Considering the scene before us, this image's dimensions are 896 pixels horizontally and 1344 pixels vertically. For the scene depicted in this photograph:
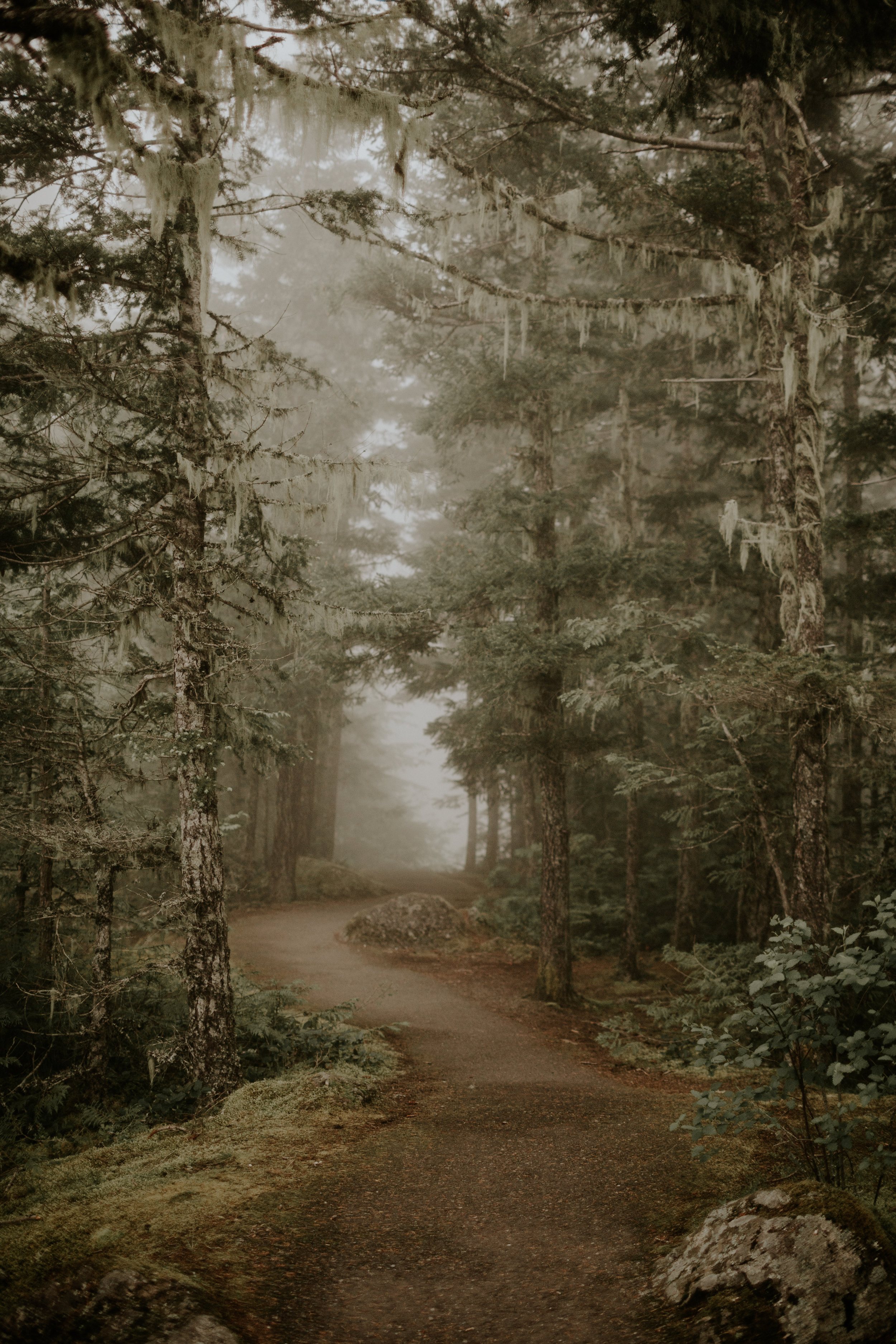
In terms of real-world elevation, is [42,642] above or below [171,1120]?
above

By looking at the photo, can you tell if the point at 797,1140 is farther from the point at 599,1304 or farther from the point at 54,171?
the point at 54,171

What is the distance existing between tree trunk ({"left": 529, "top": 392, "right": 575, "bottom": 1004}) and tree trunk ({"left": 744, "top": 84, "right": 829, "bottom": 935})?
12.8 feet

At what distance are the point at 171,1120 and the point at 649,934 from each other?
11.6 meters

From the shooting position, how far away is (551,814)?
461 inches

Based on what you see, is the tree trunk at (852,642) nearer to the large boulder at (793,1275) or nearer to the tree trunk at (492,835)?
the large boulder at (793,1275)

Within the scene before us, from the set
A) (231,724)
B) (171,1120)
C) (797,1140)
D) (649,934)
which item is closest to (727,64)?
(231,724)

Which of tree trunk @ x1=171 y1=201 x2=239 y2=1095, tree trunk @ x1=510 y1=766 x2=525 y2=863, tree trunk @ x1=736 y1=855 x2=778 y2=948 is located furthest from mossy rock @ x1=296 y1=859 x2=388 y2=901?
tree trunk @ x1=171 y1=201 x2=239 y2=1095

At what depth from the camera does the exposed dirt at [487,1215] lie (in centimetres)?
334

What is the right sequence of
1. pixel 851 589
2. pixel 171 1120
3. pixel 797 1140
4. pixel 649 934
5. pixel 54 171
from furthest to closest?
pixel 649 934 < pixel 851 589 < pixel 54 171 < pixel 171 1120 < pixel 797 1140

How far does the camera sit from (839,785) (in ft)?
46.6

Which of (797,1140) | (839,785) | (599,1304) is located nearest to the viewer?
(599,1304)

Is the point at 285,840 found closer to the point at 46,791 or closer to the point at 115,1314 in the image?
the point at 46,791

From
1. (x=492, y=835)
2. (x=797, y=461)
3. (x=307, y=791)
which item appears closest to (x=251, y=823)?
(x=307, y=791)

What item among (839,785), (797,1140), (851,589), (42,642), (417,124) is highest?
(417,124)
